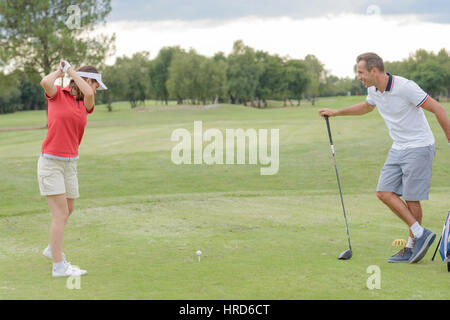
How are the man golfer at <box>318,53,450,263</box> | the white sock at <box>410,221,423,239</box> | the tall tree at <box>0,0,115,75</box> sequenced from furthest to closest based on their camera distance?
1. the tall tree at <box>0,0,115,75</box>
2. the white sock at <box>410,221,423,239</box>
3. the man golfer at <box>318,53,450,263</box>

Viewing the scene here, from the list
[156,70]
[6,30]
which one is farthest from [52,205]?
[156,70]

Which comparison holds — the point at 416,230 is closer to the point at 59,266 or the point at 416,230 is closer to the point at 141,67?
the point at 59,266

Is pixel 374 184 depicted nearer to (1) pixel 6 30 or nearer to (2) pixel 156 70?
(1) pixel 6 30

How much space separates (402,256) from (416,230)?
37 centimetres

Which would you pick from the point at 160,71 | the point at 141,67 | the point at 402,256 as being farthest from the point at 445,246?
the point at 141,67

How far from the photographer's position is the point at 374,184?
44.2 feet

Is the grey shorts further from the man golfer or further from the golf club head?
the golf club head

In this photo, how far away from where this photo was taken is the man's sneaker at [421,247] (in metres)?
5.19

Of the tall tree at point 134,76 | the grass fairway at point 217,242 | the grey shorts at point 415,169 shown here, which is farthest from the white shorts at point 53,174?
the tall tree at point 134,76

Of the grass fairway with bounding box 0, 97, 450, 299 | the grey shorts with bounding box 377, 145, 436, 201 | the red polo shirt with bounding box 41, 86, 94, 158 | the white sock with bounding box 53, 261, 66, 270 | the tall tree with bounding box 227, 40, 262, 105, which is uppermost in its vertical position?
the tall tree with bounding box 227, 40, 262, 105

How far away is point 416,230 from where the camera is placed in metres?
5.48

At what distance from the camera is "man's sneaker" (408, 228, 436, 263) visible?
17.0ft

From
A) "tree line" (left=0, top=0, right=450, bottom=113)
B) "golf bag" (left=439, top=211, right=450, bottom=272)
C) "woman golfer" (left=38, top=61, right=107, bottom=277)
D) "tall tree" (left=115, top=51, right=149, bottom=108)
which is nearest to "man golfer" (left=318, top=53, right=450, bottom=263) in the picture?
"golf bag" (left=439, top=211, right=450, bottom=272)

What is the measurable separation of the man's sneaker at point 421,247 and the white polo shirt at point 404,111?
0.96 m
